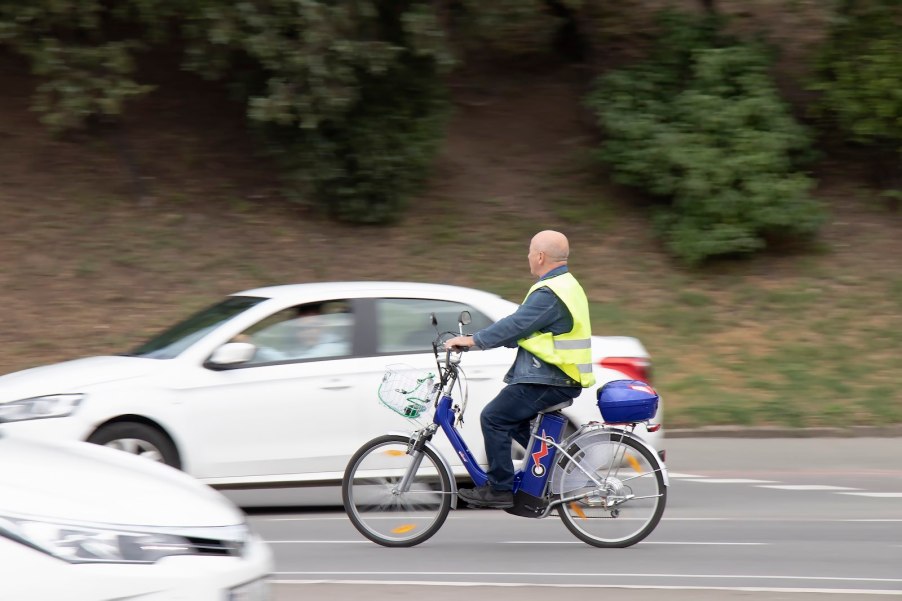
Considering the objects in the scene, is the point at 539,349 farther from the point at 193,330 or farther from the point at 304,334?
the point at 193,330

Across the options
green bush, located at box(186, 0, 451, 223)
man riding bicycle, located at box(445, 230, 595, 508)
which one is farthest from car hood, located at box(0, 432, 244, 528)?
green bush, located at box(186, 0, 451, 223)

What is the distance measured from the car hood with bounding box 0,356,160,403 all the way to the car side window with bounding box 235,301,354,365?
65cm

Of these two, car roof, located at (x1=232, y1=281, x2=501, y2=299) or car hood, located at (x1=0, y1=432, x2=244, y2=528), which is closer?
car hood, located at (x1=0, y1=432, x2=244, y2=528)

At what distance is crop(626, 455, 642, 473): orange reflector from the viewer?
7004mm

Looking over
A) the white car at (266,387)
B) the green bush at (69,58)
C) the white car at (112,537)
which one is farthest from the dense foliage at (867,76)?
the white car at (112,537)

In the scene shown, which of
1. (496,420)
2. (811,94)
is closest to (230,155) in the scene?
(811,94)

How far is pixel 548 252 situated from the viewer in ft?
22.5

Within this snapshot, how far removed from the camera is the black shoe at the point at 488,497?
7.00 meters

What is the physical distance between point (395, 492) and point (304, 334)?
63.6 inches

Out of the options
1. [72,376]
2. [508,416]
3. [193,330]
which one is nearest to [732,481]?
[508,416]

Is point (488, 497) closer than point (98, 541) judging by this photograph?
No

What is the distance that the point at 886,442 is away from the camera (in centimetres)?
1148

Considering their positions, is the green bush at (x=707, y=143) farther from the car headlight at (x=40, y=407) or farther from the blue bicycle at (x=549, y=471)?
the car headlight at (x=40, y=407)

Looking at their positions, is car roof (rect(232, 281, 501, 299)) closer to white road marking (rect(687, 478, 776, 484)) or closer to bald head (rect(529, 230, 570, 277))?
bald head (rect(529, 230, 570, 277))
